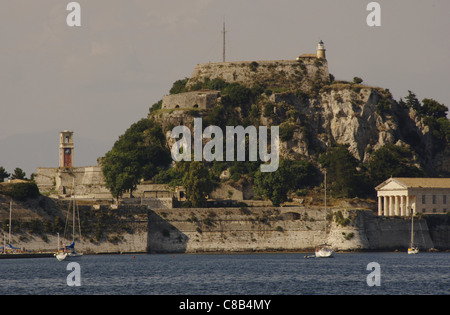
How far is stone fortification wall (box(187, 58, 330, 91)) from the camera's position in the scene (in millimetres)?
127250

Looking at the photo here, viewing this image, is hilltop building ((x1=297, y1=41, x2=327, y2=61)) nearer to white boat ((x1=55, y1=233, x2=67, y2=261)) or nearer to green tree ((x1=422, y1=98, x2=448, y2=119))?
green tree ((x1=422, y1=98, x2=448, y2=119))

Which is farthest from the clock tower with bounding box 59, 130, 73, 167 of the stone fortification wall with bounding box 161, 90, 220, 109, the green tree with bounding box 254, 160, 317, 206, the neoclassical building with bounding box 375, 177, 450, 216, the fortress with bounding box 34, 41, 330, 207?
the neoclassical building with bounding box 375, 177, 450, 216

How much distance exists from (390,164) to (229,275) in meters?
43.6

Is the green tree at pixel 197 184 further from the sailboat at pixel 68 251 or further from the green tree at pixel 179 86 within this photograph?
the green tree at pixel 179 86

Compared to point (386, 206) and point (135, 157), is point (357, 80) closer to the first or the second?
point (386, 206)

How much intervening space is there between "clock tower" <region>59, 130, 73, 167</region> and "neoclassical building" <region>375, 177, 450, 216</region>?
1511 inches

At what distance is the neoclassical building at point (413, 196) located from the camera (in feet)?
356

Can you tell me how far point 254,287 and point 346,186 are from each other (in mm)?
46273

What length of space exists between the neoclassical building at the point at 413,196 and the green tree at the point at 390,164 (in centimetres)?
304

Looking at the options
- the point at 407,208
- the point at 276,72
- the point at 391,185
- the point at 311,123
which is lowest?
the point at 407,208

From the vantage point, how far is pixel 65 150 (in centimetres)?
12669

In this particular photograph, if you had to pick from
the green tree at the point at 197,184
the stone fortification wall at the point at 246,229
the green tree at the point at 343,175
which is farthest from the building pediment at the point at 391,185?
the green tree at the point at 197,184

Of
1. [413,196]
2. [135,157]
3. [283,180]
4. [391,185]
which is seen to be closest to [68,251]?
[135,157]
